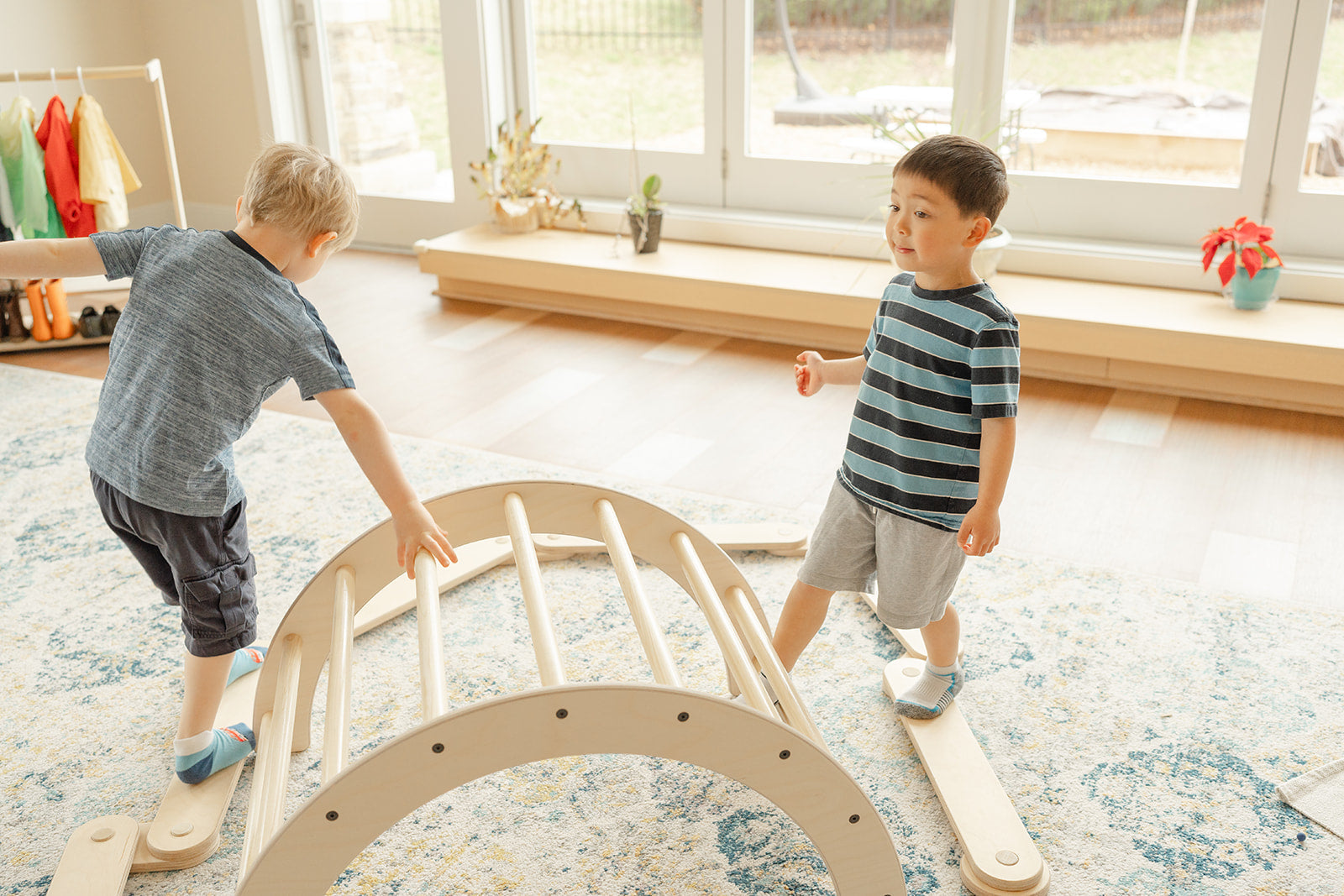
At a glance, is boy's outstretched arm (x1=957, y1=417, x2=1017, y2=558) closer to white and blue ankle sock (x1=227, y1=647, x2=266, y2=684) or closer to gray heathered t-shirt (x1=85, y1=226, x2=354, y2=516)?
gray heathered t-shirt (x1=85, y1=226, x2=354, y2=516)

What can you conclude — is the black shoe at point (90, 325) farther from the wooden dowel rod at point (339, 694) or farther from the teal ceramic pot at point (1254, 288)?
the teal ceramic pot at point (1254, 288)

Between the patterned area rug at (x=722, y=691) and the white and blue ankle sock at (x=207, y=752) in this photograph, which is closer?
the patterned area rug at (x=722, y=691)

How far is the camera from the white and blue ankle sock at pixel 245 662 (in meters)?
1.72

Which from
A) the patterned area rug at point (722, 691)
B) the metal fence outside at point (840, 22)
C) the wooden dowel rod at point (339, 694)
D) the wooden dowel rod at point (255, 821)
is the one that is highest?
the metal fence outside at point (840, 22)

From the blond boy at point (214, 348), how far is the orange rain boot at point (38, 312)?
235 cm

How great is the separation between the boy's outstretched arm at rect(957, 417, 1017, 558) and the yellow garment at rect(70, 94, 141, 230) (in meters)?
2.79

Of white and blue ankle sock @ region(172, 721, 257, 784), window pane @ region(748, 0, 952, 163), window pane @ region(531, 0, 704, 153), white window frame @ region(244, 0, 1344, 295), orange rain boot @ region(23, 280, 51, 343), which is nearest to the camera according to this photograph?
white and blue ankle sock @ region(172, 721, 257, 784)

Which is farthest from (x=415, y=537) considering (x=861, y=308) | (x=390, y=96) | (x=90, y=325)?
(x=390, y=96)

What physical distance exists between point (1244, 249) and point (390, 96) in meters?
3.22

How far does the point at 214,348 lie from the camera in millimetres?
1250

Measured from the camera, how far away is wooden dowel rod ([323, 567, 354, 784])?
44.0 inches

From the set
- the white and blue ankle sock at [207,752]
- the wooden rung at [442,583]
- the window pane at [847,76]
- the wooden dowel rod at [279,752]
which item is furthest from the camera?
the window pane at [847,76]

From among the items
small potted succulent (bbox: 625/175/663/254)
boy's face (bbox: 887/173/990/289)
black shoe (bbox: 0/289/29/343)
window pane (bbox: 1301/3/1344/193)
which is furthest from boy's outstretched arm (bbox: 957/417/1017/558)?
black shoe (bbox: 0/289/29/343)

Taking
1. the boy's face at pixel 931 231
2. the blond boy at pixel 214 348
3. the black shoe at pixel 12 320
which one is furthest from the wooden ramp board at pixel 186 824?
the black shoe at pixel 12 320
